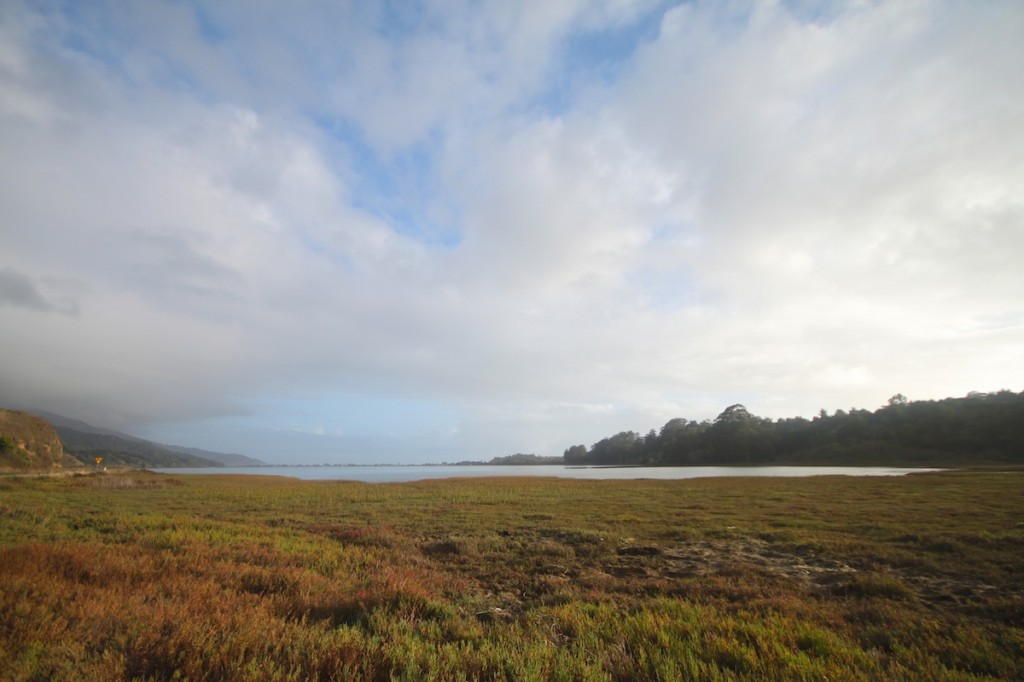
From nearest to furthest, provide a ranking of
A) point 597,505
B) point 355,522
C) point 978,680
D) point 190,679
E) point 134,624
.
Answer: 1. point 190,679
2. point 978,680
3. point 134,624
4. point 355,522
5. point 597,505

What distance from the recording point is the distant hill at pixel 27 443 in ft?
220

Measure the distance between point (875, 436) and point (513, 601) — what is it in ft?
453

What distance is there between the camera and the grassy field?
529cm

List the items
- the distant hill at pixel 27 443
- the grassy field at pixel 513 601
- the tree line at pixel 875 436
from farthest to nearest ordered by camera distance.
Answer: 1. the tree line at pixel 875 436
2. the distant hill at pixel 27 443
3. the grassy field at pixel 513 601

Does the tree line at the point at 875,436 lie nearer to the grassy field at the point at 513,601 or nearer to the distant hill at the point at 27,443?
the grassy field at the point at 513,601

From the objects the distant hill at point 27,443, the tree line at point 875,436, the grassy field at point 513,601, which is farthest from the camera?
the tree line at point 875,436

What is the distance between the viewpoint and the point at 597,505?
1092 inches

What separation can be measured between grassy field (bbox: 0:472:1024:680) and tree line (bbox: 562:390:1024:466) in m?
102

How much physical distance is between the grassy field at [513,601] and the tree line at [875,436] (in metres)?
102

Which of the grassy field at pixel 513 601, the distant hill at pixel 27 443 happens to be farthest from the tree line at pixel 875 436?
the distant hill at pixel 27 443

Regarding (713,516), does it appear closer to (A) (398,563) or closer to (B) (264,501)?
(A) (398,563)

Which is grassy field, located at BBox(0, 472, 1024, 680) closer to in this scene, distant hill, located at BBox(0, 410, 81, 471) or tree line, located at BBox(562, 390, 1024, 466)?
distant hill, located at BBox(0, 410, 81, 471)

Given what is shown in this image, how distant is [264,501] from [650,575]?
28905mm

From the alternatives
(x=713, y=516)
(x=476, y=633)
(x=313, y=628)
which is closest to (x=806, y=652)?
(x=476, y=633)
